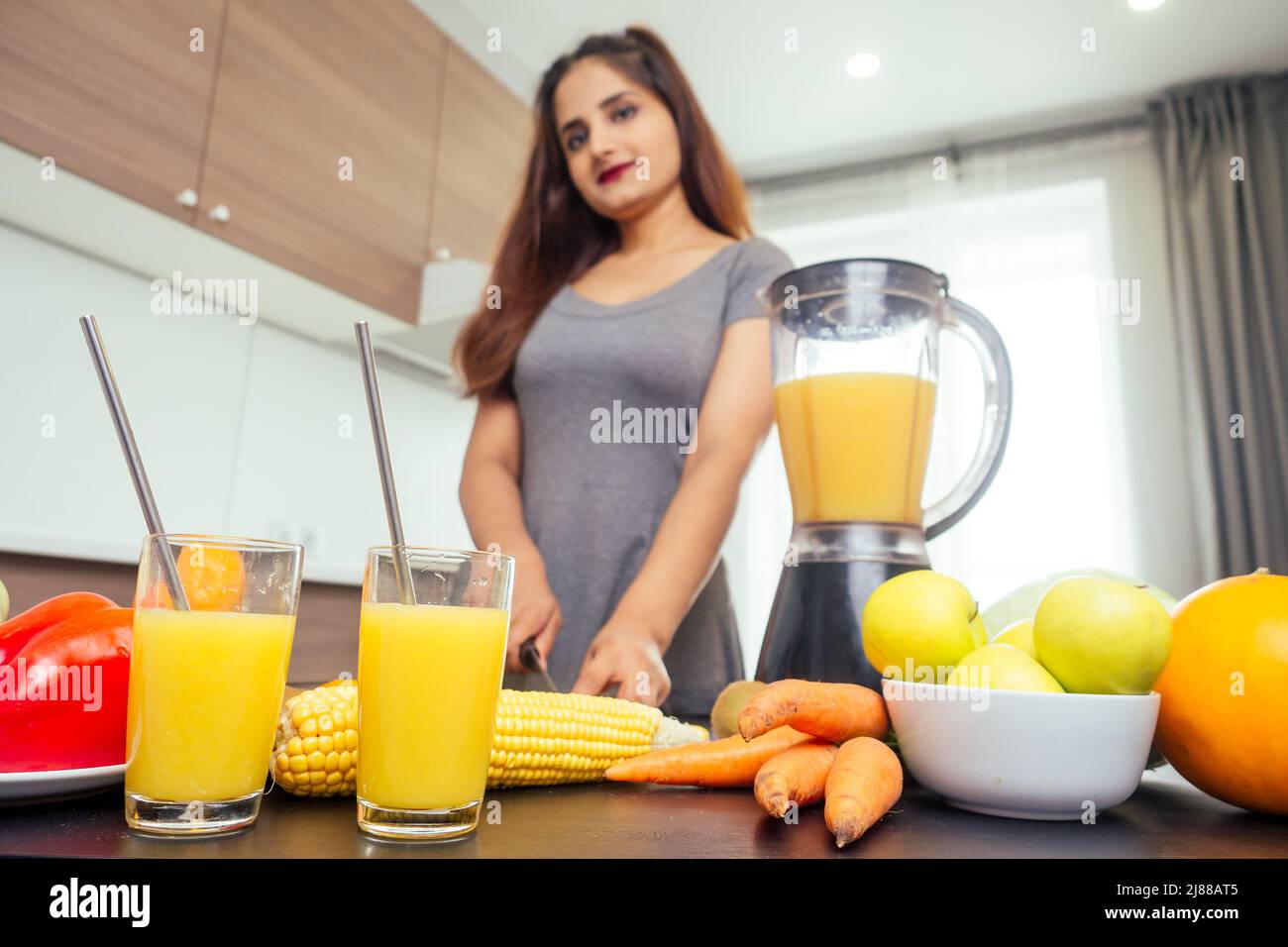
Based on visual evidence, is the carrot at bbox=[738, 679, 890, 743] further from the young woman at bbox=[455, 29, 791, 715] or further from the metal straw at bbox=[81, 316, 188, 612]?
the young woman at bbox=[455, 29, 791, 715]

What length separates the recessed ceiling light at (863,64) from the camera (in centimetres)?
289

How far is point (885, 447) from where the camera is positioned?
0.70m

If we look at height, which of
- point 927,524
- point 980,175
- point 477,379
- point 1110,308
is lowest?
point 927,524

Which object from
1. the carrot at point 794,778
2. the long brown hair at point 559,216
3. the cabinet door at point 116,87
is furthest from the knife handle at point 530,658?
the cabinet door at point 116,87

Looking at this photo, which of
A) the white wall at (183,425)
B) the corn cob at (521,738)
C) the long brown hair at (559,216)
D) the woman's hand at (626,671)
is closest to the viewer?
the corn cob at (521,738)

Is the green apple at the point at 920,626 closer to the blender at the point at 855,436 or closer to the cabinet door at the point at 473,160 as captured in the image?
the blender at the point at 855,436

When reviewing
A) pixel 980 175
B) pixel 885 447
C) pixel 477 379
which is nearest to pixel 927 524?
pixel 885 447

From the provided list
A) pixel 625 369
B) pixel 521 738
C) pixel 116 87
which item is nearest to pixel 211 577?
pixel 521 738

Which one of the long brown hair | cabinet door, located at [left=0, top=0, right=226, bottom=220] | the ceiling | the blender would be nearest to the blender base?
the blender

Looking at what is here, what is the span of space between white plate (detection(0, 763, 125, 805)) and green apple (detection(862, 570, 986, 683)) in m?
0.40

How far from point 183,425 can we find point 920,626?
2115mm

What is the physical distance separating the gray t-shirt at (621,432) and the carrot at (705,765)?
0.67m
